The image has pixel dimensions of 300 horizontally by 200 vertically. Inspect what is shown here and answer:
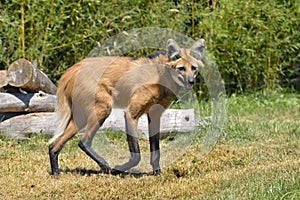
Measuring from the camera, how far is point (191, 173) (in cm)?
530

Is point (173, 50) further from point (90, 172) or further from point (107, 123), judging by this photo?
point (107, 123)

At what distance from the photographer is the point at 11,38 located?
307 inches

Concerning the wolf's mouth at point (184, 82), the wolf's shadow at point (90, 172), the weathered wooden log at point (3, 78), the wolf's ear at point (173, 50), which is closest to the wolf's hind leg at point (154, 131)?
the wolf's shadow at point (90, 172)

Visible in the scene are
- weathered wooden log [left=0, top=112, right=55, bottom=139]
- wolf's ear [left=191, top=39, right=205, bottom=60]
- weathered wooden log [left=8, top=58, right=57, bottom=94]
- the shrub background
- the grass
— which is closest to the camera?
the grass

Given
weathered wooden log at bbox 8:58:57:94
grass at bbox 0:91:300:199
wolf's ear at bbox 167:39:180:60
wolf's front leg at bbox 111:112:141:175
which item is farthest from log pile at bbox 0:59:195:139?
wolf's ear at bbox 167:39:180:60

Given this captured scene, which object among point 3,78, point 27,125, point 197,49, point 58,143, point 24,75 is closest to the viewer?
point 197,49

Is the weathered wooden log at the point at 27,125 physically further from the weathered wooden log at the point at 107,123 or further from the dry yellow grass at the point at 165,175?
the dry yellow grass at the point at 165,175

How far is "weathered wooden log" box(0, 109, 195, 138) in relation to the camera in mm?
6555

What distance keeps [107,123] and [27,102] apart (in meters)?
0.88

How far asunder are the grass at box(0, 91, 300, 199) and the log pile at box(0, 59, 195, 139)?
0.43 ft

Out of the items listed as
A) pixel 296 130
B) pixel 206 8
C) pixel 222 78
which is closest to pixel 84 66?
pixel 296 130

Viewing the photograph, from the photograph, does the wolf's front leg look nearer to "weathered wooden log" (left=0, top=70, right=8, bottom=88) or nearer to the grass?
the grass

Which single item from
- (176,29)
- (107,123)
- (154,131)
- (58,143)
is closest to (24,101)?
(107,123)

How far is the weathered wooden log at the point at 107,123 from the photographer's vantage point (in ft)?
21.5
